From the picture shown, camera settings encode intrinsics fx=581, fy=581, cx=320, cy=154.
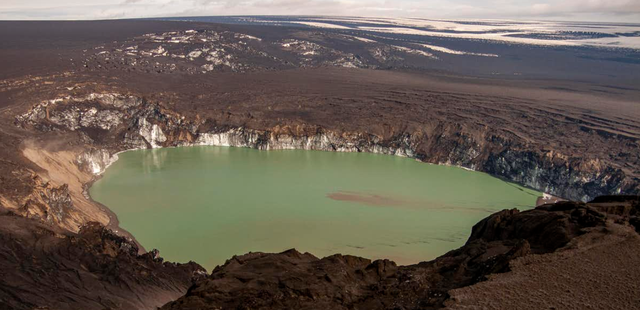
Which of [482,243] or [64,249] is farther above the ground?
[482,243]

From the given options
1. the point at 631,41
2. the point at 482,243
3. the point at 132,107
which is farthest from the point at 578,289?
the point at 631,41

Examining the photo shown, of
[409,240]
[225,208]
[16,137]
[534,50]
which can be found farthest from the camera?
[534,50]

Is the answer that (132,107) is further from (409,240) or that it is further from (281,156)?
(409,240)

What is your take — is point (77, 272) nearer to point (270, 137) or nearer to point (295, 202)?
point (295, 202)

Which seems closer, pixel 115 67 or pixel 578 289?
pixel 578 289

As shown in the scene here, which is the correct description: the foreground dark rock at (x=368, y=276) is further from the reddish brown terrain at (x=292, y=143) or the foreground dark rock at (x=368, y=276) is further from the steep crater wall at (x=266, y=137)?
the steep crater wall at (x=266, y=137)

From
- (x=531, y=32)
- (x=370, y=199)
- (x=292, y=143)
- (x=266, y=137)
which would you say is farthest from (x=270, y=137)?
(x=531, y=32)
